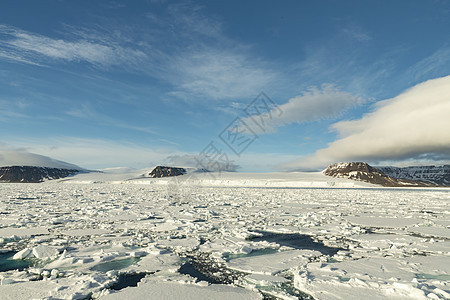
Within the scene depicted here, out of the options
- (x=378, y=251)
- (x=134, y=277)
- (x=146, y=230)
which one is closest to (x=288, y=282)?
(x=134, y=277)

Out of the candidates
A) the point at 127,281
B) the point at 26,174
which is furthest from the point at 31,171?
the point at 127,281

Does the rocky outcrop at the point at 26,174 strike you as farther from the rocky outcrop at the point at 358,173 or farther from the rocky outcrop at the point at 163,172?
the rocky outcrop at the point at 358,173

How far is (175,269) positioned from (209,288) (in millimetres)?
1012

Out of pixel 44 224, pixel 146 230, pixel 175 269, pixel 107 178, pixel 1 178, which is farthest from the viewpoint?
pixel 1 178

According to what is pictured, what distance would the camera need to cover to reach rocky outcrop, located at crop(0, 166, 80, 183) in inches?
4437

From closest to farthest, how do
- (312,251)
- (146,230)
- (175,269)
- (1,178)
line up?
(175,269)
(312,251)
(146,230)
(1,178)

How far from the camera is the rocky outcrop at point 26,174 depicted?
370 ft

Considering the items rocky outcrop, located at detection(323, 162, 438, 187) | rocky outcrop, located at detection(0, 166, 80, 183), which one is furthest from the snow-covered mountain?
rocky outcrop, located at detection(323, 162, 438, 187)

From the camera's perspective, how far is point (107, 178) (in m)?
87.4

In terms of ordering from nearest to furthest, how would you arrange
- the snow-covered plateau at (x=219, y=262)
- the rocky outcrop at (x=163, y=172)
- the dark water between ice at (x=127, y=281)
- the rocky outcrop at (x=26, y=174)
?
the snow-covered plateau at (x=219, y=262) < the dark water between ice at (x=127, y=281) < the rocky outcrop at (x=26, y=174) < the rocky outcrop at (x=163, y=172)

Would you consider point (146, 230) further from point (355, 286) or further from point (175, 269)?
point (355, 286)

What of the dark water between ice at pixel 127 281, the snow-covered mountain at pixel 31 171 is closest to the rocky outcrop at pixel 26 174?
the snow-covered mountain at pixel 31 171

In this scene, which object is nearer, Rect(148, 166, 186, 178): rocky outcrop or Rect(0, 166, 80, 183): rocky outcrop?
Rect(0, 166, 80, 183): rocky outcrop

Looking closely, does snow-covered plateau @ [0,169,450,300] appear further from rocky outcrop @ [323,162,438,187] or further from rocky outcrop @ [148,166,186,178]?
rocky outcrop @ [323,162,438,187]
